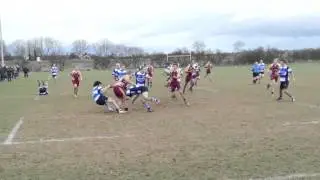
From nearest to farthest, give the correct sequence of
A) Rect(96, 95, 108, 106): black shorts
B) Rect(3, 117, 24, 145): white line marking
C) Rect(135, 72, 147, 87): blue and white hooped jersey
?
Rect(3, 117, 24, 145): white line marking
Rect(96, 95, 108, 106): black shorts
Rect(135, 72, 147, 87): blue and white hooped jersey

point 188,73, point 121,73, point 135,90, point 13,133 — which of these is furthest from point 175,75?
point 13,133

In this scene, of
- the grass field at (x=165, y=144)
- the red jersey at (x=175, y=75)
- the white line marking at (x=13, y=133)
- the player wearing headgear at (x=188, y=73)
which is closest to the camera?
the grass field at (x=165, y=144)

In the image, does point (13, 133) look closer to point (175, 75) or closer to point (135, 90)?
point (135, 90)

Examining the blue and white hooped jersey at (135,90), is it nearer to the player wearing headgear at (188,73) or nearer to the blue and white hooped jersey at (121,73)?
the blue and white hooped jersey at (121,73)

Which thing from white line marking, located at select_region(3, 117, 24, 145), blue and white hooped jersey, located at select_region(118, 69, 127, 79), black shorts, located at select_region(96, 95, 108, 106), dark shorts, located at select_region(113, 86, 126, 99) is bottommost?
white line marking, located at select_region(3, 117, 24, 145)

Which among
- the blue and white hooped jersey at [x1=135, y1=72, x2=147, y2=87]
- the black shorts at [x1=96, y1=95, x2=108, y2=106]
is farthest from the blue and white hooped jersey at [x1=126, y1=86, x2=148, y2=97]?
the black shorts at [x1=96, y1=95, x2=108, y2=106]

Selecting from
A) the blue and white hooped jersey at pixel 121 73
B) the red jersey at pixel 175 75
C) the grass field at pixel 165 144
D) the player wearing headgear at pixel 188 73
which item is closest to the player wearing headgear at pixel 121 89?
the grass field at pixel 165 144

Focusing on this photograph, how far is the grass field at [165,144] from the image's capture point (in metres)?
9.15

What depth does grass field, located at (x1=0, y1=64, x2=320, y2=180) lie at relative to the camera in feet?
30.0

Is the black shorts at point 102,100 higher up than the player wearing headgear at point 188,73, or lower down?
lower down

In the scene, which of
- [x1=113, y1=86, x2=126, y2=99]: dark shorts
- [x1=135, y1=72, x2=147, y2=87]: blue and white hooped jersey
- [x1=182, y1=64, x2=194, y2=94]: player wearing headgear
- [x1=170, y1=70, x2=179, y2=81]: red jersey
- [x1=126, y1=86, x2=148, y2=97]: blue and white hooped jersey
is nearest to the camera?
[x1=113, y1=86, x2=126, y2=99]: dark shorts

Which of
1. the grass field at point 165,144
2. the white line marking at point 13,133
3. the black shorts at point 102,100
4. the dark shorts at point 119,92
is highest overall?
the dark shorts at point 119,92

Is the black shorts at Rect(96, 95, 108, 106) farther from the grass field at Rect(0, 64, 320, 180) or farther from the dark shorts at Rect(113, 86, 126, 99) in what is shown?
the dark shorts at Rect(113, 86, 126, 99)

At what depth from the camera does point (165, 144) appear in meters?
11.8
